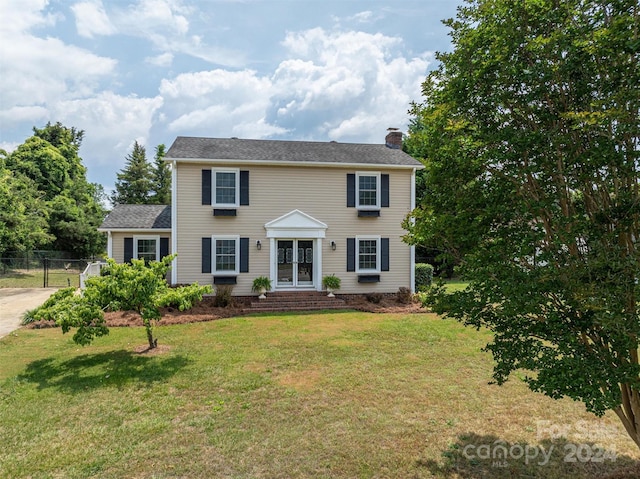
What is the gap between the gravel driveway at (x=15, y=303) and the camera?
10.6 m

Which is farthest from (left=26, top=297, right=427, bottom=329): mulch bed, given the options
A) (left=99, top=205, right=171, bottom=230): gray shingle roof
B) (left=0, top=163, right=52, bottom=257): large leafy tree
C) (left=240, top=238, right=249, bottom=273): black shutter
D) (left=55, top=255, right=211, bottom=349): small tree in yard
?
(left=0, top=163, right=52, bottom=257): large leafy tree

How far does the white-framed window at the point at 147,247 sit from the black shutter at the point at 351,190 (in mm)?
8508

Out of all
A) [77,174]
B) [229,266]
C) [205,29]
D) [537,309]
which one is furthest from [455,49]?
[77,174]

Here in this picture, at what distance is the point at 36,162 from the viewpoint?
105 feet

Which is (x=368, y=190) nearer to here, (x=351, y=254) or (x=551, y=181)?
(x=351, y=254)

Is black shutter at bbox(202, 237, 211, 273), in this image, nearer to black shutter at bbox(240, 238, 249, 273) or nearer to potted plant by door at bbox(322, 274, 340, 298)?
black shutter at bbox(240, 238, 249, 273)

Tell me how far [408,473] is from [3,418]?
5.46 metres

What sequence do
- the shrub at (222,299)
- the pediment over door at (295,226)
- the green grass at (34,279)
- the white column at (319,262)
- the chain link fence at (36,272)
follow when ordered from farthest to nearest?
1. the chain link fence at (36,272)
2. the green grass at (34,279)
3. the white column at (319,262)
4. the pediment over door at (295,226)
5. the shrub at (222,299)

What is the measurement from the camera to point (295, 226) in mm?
14281

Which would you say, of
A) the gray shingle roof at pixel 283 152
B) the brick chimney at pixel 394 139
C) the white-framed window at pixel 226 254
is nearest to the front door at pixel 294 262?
the white-framed window at pixel 226 254

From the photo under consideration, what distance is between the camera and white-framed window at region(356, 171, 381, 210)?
585 inches

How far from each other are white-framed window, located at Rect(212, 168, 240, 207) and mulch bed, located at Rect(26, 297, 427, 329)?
3926 mm

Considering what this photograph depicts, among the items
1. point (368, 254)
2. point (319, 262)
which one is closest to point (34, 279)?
point (319, 262)

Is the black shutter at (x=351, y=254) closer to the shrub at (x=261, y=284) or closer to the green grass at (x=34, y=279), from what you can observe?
the shrub at (x=261, y=284)
